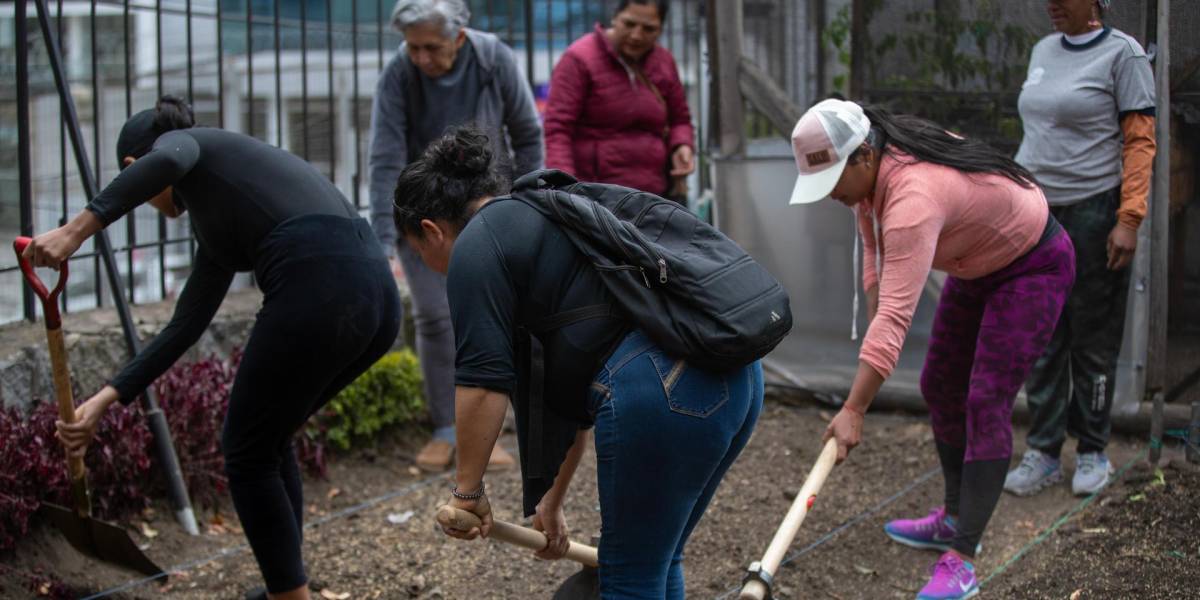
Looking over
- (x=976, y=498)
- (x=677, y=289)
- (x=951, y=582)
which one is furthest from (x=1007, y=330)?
(x=677, y=289)

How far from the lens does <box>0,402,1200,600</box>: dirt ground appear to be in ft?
13.6

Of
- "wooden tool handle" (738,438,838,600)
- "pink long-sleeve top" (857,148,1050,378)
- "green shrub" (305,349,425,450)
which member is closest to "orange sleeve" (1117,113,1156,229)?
"pink long-sleeve top" (857,148,1050,378)

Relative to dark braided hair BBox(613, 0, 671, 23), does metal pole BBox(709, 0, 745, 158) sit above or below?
below

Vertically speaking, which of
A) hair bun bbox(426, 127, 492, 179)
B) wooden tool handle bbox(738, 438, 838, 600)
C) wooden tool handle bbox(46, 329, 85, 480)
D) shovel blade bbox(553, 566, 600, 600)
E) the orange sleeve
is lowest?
shovel blade bbox(553, 566, 600, 600)

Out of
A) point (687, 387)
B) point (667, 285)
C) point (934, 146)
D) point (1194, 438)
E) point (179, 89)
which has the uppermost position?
point (179, 89)

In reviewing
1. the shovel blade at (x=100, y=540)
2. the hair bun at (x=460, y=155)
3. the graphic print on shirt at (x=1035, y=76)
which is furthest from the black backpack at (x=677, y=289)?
the graphic print on shirt at (x=1035, y=76)

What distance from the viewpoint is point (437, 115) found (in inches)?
211

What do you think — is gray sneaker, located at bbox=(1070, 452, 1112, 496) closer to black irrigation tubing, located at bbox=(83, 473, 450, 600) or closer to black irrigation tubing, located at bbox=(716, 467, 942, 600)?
black irrigation tubing, located at bbox=(716, 467, 942, 600)

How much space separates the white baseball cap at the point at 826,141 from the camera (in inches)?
141

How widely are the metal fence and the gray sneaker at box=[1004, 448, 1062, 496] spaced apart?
2.99m

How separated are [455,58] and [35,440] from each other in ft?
7.29

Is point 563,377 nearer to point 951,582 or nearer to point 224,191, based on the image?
point 224,191

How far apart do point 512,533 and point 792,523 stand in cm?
74

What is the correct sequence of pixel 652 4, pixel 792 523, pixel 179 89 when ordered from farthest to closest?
pixel 179 89 < pixel 652 4 < pixel 792 523
